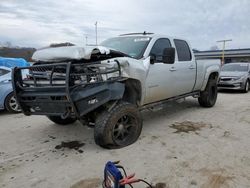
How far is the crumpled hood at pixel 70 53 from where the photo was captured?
390cm

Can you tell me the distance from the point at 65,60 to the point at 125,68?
98 cm

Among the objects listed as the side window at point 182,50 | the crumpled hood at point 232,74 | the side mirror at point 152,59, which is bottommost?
the crumpled hood at point 232,74

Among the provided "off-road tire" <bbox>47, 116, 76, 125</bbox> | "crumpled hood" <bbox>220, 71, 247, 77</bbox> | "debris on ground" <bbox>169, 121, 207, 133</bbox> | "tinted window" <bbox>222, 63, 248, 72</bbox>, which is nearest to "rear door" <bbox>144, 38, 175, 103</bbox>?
"debris on ground" <bbox>169, 121, 207, 133</bbox>

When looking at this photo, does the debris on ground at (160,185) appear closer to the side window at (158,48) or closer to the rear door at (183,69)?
the side window at (158,48)

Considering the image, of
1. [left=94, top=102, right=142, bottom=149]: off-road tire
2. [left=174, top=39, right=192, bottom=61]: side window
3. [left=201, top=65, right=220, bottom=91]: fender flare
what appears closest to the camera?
[left=94, top=102, right=142, bottom=149]: off-road tire

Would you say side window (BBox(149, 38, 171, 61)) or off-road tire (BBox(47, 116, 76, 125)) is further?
off-road tire (BBox(47, 116, 76, 125))

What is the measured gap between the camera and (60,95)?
390 centimetres

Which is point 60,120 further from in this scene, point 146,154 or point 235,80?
point 235,80

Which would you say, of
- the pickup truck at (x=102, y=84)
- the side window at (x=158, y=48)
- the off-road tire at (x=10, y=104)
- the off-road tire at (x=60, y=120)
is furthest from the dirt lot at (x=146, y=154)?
the side window at (x=158, y=48)

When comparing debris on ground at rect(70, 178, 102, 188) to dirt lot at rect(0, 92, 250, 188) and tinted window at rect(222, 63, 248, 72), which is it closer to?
dirt lot at rect(0, 92, 250, 188)

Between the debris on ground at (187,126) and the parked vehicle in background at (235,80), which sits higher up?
the parked vehicle in background at (235,80)

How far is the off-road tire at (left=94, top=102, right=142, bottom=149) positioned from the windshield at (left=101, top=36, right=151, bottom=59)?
116 centimetres

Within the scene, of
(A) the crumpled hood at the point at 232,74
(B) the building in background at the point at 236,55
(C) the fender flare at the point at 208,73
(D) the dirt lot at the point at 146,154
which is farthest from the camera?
(B) the building in background at the point at 236,55

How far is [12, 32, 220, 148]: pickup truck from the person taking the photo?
12.8ft
